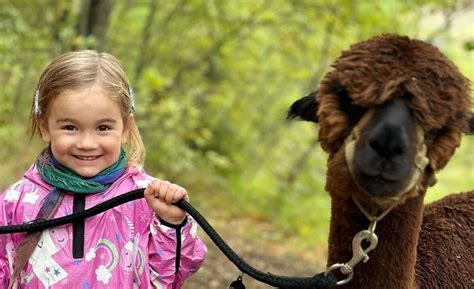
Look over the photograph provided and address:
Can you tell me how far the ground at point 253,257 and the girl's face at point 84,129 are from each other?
3.41 meters

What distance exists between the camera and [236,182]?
991 cm

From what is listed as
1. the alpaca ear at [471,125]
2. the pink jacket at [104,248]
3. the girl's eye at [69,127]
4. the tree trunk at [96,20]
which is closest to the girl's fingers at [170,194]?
the pink jacket at [104,248]

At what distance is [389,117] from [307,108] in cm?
Answer: 58

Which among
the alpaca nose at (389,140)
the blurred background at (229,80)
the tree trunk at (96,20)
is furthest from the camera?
the blurred background at (229,80)

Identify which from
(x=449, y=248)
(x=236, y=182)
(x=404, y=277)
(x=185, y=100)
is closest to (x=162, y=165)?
(x=185, y=100)

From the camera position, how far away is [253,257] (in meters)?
7.22

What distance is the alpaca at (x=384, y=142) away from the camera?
72.1 inches

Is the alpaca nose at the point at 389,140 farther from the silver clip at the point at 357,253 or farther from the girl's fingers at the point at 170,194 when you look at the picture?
the girl's fingers at the point at 170,194

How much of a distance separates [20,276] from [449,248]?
1833mm

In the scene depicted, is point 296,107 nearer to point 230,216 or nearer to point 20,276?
point 20,276

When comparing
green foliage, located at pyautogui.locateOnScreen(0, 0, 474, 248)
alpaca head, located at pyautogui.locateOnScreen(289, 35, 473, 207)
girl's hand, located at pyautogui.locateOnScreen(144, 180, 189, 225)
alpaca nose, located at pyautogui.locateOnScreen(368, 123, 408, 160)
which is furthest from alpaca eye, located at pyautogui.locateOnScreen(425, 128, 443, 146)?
green foliage, located at pyautogui.locateOnScreen(0, 0, 474, 248)

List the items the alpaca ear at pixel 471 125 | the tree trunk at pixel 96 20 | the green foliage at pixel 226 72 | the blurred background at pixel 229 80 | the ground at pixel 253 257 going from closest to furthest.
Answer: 1. the alpaca ear at pixel 471 125
2. the tree trunk at pixel 96 20
3. the ground at pixel 253 257
4. the blurred background at pixel 229 80
5. the green foliage at pixel 226 72

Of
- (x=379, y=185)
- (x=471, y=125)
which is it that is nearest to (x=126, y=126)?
(x=379, y=185)

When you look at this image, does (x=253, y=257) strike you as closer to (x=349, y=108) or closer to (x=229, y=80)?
(x=229, y=80)
